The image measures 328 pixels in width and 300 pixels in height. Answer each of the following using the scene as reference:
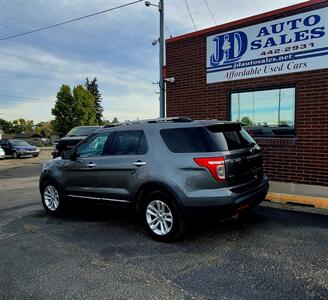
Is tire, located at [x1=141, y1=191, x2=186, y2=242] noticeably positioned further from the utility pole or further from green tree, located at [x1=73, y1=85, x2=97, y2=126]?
green tree, located at [x1=73, y1=85, x2=97, y2=126]

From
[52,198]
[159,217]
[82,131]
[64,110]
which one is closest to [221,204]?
[159,217]

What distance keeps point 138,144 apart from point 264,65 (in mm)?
4681

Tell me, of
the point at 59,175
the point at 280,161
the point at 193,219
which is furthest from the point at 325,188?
the point at 59,175

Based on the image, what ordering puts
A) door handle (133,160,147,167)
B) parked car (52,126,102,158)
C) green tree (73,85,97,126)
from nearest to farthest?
door handle (133,160,147,167) → parked car (52,126,102,158) → green tree (73,85,97,126)

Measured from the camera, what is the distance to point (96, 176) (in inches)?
228

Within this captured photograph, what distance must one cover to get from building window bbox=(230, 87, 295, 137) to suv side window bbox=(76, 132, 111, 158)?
4.43 m

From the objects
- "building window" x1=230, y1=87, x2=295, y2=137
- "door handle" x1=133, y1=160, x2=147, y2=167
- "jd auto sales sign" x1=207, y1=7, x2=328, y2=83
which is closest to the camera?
"door handle" x1=133, y1=160, x2=147, y2=167

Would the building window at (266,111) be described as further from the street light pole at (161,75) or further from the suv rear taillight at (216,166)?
the suv rear taillight at (216,166)

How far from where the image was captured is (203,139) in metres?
4.62

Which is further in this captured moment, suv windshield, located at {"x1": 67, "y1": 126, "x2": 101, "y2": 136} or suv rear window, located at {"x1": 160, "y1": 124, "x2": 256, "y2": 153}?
suv windshield, located at {"x1": 67, "y1": 126, "x2": 101, "y2": 136}

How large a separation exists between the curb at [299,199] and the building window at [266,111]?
1779 mm

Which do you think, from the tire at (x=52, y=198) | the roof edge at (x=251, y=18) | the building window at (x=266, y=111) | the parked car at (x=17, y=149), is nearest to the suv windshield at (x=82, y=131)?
the roof edge at (x=251, y=18)

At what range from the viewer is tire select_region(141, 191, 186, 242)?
4.69m

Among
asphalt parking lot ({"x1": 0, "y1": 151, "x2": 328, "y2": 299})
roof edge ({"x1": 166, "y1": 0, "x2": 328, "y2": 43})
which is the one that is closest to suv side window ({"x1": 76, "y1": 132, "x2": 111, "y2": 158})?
asphalt parking lot ({"x1": 0, "y1": 151, "x2": 328, "y2": 299})
